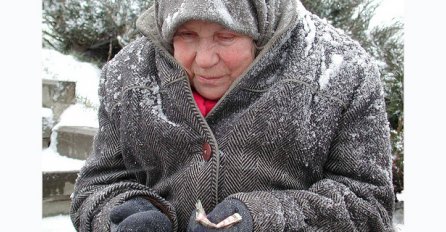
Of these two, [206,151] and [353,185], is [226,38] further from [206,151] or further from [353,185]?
[353,185]

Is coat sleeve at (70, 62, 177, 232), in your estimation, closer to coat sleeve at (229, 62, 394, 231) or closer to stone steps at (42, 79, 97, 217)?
coat sleeve at (229, 62, 394, 231)

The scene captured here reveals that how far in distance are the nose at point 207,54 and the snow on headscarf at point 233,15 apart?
0.09m

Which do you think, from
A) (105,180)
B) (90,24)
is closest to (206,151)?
(105,180)

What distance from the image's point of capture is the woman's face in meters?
1.44

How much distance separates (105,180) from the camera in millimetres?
1702

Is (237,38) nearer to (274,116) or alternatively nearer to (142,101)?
(274,116)

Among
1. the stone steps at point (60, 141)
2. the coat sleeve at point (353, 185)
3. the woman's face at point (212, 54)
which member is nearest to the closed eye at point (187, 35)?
the woman's face at point (212, 54)

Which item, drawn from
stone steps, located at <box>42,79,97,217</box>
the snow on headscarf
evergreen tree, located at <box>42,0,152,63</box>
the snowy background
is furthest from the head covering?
evergreen tree, located at <box>42,0,152,63</box>

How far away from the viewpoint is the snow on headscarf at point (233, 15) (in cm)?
136

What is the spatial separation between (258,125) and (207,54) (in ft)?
0.77

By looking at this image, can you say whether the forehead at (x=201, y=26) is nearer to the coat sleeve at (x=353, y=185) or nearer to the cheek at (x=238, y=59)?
the cheek at (x=238, y=59)

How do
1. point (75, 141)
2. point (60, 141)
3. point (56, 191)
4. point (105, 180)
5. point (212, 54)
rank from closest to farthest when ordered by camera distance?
point (212, 54) < point (105, 180) < point (56, 191) < point (75, 141) < point (60, 141)

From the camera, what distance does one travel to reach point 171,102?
1571 mm
